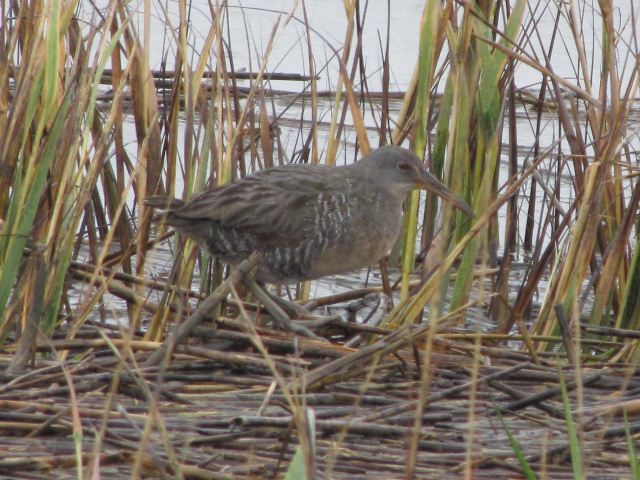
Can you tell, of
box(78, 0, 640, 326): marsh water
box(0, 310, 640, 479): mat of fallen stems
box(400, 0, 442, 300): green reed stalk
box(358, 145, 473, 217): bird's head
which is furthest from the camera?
box(78, 0, 640, 326): marsh water

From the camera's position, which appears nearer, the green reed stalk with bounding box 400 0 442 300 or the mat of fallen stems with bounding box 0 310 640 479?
the mat of fallen stems with bounding box 0 310 640 479

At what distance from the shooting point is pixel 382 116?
5191mm

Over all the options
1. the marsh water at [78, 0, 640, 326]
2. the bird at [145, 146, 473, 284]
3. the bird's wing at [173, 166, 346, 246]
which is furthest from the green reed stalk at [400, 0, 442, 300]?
the marsh water at [78, 0, 640, 326]

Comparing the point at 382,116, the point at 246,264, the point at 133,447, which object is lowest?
the point at 133,447

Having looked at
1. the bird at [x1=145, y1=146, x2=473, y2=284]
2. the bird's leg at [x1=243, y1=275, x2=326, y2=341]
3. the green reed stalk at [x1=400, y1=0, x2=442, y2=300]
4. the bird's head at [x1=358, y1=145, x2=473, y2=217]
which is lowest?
the bird's leg at [x1=243, y1=275, x2=326, y2=341]

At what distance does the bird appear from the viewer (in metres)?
4.63

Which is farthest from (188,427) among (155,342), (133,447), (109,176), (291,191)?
(109,176)

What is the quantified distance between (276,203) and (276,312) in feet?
1.40

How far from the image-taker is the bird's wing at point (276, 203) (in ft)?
15.1

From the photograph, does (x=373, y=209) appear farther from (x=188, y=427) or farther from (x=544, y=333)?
(x=188, y=427)

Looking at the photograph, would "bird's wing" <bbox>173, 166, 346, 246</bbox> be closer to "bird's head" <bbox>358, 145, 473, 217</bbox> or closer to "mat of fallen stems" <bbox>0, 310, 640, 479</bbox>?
"bird's head" <bbox>358, 145, 473, 217</bbox>

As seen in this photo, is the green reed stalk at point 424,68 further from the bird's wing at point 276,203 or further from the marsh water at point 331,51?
the marsh water at point 331,51

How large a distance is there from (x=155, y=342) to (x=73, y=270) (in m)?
0.51

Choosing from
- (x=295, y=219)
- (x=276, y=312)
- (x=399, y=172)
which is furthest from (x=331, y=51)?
(x=276, y=312)
